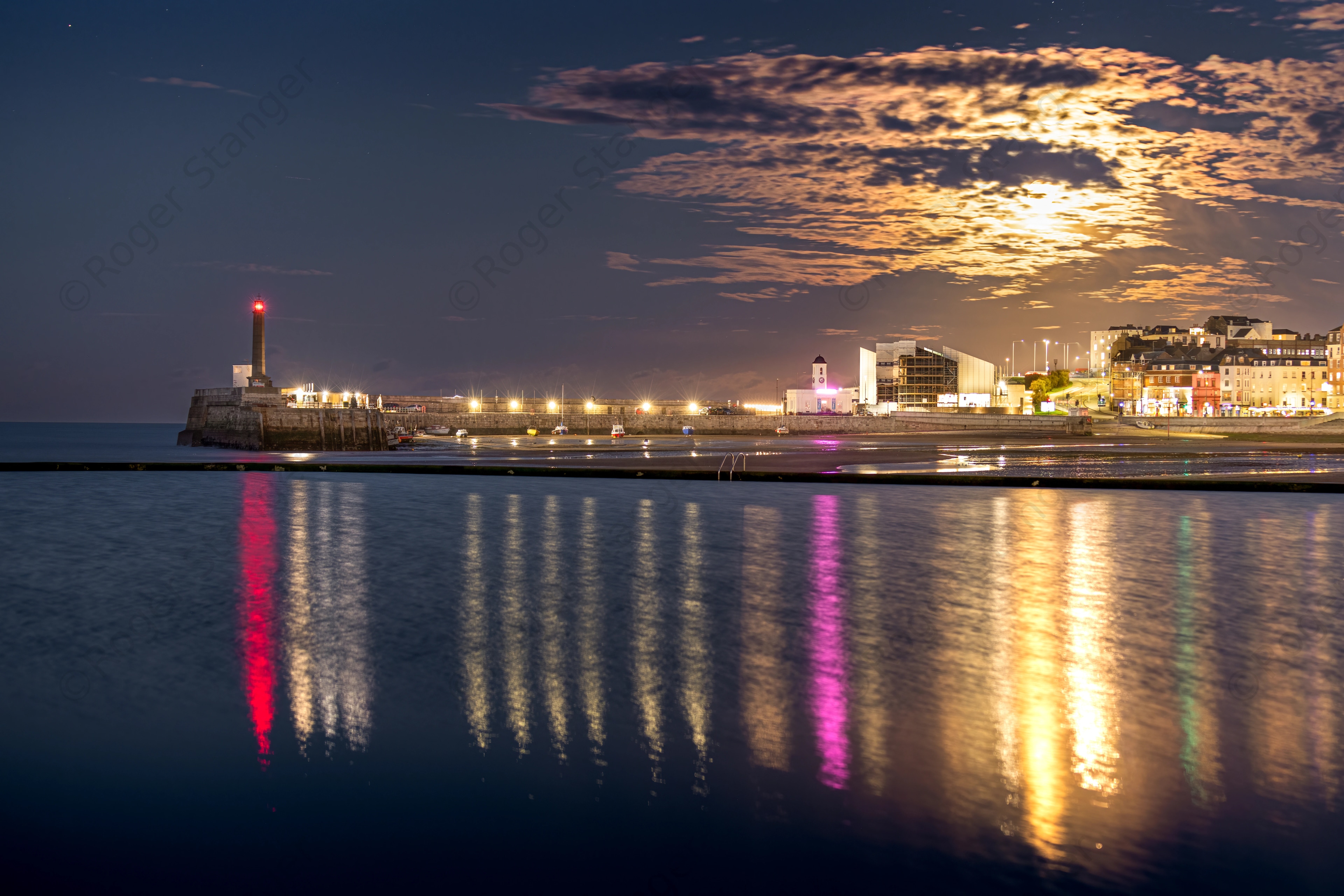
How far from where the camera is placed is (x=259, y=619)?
1591cm

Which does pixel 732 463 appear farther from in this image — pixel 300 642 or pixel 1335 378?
pixel 1335 378

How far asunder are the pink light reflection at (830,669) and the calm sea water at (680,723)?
6 cm

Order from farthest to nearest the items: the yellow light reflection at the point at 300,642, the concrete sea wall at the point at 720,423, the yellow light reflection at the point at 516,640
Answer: the concrete sea wall at the point at 720,423
the yellow light reflection at the point at 300,642
the yellow light reflection at the point at 516,640

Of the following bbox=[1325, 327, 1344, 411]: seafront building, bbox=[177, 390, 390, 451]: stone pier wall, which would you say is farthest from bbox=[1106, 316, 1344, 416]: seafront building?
bbox=[177, 390, 390, 451]: stone pier wall

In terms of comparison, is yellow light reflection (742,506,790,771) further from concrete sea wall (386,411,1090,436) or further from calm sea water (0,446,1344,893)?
concrete sea wall (386,411,1090,436)

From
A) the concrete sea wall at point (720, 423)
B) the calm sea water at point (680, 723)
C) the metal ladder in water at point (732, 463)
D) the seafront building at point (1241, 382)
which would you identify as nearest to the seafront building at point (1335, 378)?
the seafront building at point (1241, 382)

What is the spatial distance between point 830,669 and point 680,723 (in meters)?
3.15

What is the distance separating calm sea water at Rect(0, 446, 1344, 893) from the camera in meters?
6.64

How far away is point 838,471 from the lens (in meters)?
48.8

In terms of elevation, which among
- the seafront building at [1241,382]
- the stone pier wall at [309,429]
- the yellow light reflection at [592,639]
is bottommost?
the yellow light reflection at [592,639]

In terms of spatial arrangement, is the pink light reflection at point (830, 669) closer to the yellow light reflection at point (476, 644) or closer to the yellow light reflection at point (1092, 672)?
the yellow light reflection at point (1092, 672)

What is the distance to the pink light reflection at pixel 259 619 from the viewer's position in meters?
10.1

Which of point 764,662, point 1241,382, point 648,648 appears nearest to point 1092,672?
point 764,662

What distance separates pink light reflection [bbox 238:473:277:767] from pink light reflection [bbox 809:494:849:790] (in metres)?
5.33
